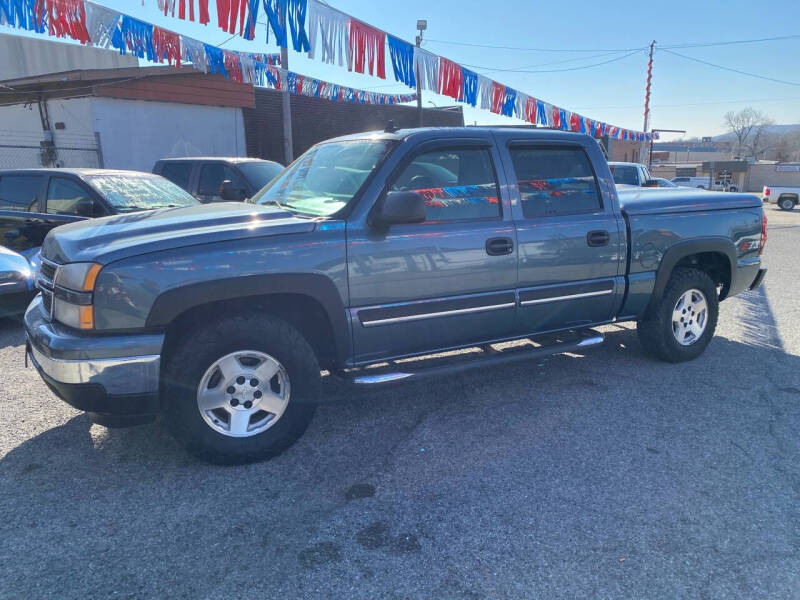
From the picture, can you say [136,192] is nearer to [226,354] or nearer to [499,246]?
[226,354]

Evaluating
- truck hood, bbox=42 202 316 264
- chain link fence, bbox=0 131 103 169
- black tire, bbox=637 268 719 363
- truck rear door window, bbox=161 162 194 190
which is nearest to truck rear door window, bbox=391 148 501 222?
truck hood, bbox=42 202 316 264

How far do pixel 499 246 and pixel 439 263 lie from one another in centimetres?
49

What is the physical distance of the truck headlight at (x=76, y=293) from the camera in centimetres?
289

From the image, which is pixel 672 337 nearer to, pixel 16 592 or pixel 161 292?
pixel 161 292

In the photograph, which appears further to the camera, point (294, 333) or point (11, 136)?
point (11, 136)

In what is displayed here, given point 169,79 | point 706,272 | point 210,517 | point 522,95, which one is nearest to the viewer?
point 210,517

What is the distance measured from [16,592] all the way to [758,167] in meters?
68.0

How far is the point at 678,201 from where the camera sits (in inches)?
192

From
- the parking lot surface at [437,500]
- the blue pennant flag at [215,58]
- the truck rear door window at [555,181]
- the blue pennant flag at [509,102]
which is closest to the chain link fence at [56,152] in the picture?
the blue pennant flag at [215,58]

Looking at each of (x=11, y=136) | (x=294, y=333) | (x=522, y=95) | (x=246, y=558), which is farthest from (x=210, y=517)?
(x=11, y=136)

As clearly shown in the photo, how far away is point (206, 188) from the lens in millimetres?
9031

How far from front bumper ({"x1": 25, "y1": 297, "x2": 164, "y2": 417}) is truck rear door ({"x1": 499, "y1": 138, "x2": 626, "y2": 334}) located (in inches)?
96.0

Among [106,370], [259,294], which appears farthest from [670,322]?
[106,370]

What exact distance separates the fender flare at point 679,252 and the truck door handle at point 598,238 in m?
0.69
